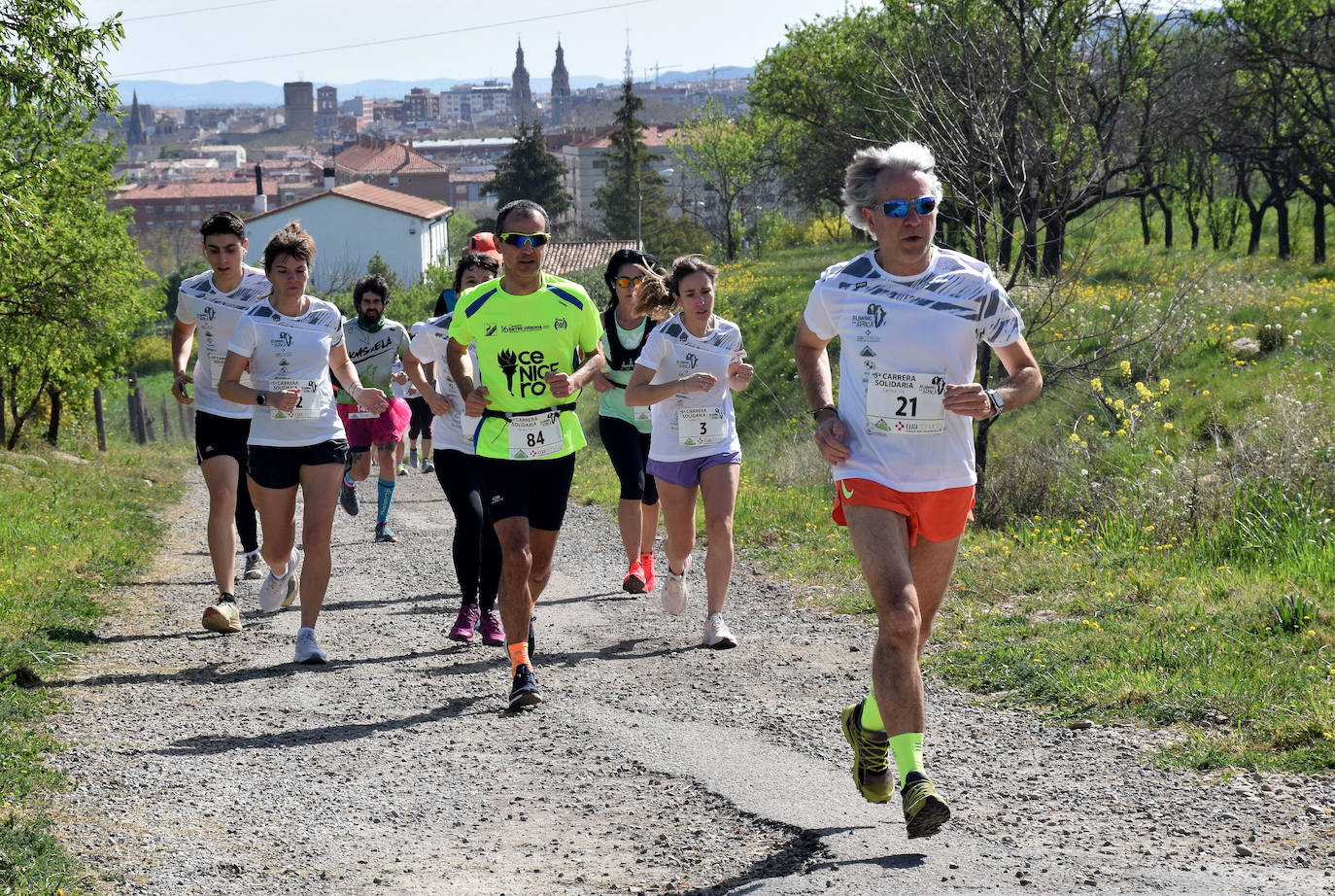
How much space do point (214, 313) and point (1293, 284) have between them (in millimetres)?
18119

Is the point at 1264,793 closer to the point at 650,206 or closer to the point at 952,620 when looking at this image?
the point at 952,620

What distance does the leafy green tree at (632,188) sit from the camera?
8550 cm

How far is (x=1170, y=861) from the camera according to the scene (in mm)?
4105

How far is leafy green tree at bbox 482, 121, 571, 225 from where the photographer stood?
277 ft

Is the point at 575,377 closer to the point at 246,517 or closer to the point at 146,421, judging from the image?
the point at 246,517

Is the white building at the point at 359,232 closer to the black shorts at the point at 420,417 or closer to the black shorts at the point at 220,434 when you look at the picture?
the black shorts at the point at 420,417

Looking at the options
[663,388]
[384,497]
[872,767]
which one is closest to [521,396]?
[663,388]

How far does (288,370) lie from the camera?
7305 millimetres

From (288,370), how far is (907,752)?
437 cm

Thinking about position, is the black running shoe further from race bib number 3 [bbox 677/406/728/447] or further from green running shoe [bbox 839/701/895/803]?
green running shoe [bbox 839/701/895/803]

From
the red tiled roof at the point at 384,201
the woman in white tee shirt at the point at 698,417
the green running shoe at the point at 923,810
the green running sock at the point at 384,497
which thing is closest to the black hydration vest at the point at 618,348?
the woman in white tee shirt at the point at 698,417

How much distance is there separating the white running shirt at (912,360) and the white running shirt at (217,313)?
189 inches

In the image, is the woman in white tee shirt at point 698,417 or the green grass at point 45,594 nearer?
the green grass at point 45,594

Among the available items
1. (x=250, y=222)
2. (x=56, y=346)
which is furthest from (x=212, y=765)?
(x=250, y=222)
